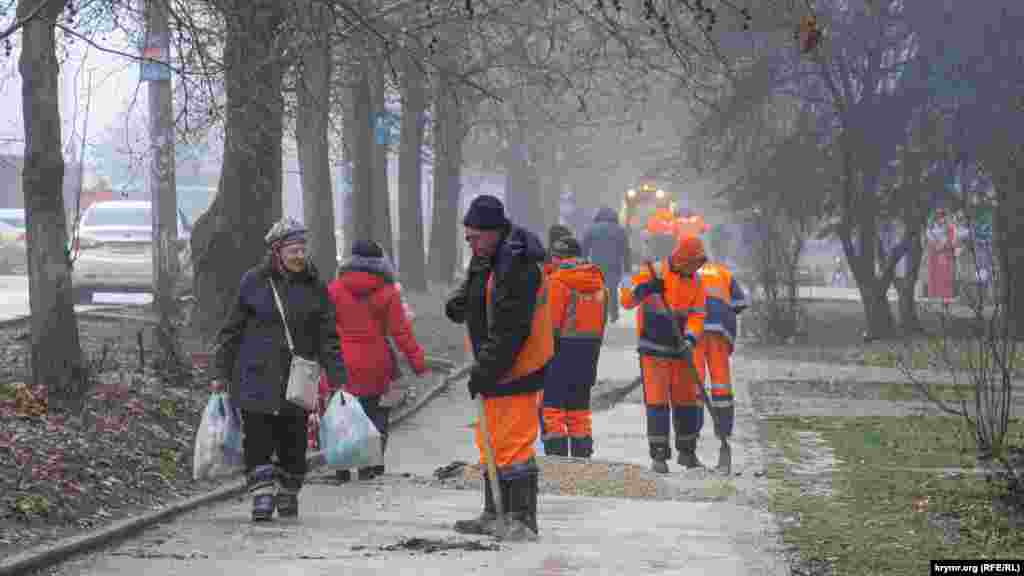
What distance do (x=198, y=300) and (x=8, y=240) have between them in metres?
29.9

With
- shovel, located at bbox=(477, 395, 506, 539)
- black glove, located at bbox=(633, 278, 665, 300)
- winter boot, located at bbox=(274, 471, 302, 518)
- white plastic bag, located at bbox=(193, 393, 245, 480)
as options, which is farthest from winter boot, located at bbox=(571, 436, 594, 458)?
shovel, located at bbox=(477, 395, 506, 539)

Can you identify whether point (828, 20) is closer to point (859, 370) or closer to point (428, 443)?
point (859, 370)

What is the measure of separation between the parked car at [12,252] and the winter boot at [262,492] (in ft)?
123

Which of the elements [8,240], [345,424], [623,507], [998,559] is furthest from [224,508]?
[8,240]

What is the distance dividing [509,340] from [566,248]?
443 cm

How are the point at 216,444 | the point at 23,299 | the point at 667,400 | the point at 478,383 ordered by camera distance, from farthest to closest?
the point at 23,299, the point at 667,400, the point at 216,444, the point at 478,383

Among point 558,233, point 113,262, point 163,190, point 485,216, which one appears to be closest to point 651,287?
point 558,233

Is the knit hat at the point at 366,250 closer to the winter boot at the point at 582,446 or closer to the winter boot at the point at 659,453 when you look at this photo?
the winter boot at the point at 582,446

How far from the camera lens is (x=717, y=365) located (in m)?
14.4

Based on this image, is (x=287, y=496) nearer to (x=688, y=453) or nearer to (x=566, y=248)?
(x=566, y=248)

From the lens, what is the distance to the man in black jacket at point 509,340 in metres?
9.60

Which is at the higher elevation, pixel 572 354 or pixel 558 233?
pixel 558 233

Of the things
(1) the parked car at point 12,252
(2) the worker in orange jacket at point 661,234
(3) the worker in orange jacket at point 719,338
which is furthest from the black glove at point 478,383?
Result: (2) the worker in orange jacket at point 661,234

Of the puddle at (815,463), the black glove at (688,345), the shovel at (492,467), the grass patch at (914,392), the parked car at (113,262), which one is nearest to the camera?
the shovel at (492,467)
